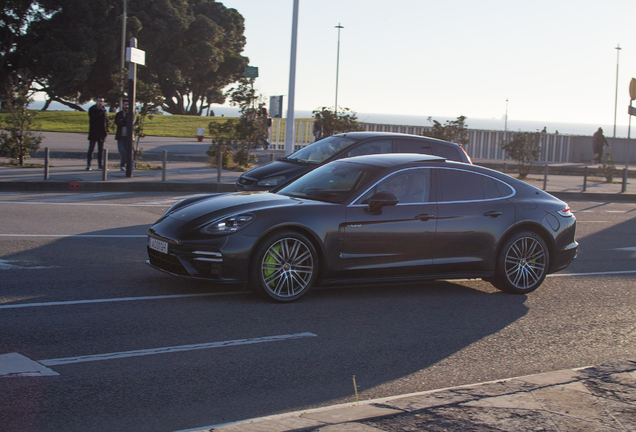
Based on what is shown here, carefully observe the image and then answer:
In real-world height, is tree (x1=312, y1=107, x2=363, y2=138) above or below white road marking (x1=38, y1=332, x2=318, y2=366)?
above

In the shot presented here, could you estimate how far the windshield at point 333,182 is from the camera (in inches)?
293

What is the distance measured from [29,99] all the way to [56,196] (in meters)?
5.74

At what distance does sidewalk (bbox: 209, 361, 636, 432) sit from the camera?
381 centimetres

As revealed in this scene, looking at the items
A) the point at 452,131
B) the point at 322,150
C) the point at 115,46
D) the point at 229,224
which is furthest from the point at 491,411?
the point at 115,46

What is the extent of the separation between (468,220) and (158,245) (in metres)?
3.39

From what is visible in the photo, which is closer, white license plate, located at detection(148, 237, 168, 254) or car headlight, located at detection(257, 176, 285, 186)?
white license plate, located at detection(148, 237, 168, 254)

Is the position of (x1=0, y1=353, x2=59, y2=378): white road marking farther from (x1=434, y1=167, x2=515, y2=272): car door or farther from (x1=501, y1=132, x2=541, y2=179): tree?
(x1=501, y1=132, x2=541, y2=179): tree

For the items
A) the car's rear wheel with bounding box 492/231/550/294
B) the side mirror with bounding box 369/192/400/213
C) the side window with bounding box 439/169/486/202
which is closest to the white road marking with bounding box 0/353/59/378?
the side mirror with bounding box 369/192/400/213

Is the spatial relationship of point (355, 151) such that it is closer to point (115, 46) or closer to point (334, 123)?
point (334, 123)

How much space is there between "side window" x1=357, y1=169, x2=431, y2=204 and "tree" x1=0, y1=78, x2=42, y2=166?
14.2 meters

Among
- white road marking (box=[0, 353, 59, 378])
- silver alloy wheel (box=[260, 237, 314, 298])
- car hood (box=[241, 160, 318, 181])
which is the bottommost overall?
white road marking (box=[0, 353, 59, 378])

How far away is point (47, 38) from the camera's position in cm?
4841

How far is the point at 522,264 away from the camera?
802cm

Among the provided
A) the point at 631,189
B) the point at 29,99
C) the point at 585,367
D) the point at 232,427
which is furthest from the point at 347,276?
the point at 631,189
